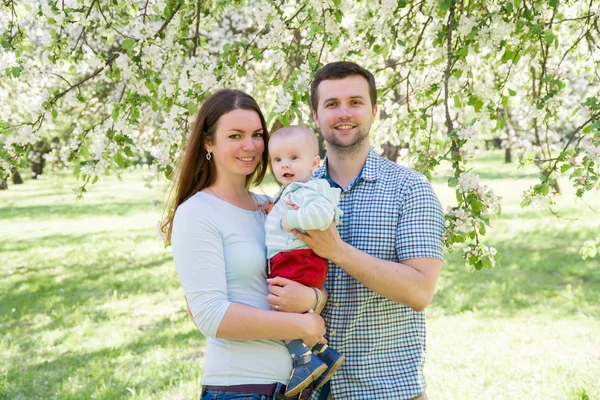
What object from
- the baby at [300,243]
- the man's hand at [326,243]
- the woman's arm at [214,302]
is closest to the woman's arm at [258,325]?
the woman's arm at [214,302]

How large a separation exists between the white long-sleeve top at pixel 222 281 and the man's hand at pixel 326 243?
0.22 m

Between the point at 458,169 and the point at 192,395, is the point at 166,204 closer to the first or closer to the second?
the point at 458,169

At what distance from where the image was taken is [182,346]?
6711mm

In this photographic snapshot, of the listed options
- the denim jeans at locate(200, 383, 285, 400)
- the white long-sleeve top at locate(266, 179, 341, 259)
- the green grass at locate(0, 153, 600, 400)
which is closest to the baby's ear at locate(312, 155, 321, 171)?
the white long-sleeve top at locate(266, 179, 341, 259)

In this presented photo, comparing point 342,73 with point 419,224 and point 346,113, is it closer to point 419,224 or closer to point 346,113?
point 346,113

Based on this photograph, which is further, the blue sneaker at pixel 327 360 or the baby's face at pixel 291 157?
the baby's face at pixel 291 157

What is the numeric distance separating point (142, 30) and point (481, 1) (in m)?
2.16

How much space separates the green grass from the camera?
18.3 feet

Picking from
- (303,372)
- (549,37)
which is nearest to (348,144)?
(303,372)

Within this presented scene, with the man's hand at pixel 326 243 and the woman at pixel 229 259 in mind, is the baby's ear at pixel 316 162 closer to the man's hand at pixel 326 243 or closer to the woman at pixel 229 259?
the woman at pixel 229 259

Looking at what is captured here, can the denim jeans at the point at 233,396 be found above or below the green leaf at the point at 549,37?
below

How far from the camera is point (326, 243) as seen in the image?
2.33 m

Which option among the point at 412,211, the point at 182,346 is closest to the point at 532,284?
the point at 182,346

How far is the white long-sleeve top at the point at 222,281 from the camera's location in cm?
225
